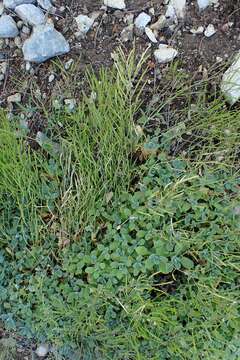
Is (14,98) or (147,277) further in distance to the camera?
(14,98)

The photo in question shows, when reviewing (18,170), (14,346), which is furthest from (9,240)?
(14,346)

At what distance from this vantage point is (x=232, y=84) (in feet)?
6.34

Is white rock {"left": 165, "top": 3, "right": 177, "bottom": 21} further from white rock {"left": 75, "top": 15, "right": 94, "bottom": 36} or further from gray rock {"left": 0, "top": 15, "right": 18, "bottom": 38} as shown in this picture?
gray rock {"left": 0, "top": 15, "right": 18, "bottom": 38}

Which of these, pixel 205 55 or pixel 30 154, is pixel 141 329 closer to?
pixel 30 154

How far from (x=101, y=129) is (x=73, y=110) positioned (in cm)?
15

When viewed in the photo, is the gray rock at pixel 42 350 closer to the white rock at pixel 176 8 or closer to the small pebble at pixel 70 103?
the small pebble at pixel 70 103

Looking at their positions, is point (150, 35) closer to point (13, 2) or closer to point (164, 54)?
point (164, 54)

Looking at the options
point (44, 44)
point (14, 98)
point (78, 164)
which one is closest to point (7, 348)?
point (78, 164)

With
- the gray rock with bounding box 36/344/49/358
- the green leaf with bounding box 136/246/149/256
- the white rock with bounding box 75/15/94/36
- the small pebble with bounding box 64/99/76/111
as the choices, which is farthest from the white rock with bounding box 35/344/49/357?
the white rock with bounding box 75/15/94/36

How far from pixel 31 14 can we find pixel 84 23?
0.19 m

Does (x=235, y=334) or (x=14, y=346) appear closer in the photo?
(x=235, y=334)

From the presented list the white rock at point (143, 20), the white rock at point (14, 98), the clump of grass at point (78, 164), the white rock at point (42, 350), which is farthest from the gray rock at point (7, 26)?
the white rock at point (42, 350)

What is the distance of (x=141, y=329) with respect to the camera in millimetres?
1867

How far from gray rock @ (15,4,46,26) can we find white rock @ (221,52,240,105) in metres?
0.69
